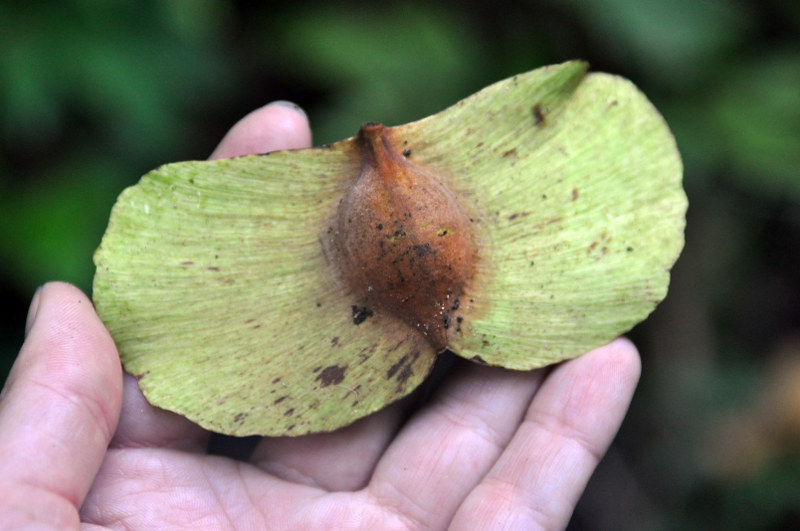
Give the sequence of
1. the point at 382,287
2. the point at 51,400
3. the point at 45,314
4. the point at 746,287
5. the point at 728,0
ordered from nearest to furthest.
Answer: the point at 51,400, the point at 45,314, the point at 382,287, the point at 728,0, the point at 746,287

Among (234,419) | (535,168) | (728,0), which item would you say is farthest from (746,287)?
(234,419)

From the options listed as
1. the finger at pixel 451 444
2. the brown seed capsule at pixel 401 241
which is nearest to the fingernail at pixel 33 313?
the brown seed capsule at pixel 401 241

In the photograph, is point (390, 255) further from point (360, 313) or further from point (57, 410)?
point (57, 410)

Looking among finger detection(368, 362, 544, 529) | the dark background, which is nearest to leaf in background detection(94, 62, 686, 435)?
finger detection(368, 362, 544, 529)

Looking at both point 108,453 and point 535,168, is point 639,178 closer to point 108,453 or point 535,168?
point 535,168

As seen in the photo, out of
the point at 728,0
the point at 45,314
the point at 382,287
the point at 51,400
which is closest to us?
the point at 51,400

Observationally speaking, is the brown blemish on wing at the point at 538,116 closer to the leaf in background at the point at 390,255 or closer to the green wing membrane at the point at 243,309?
the leaf in background at the point at 390,255
